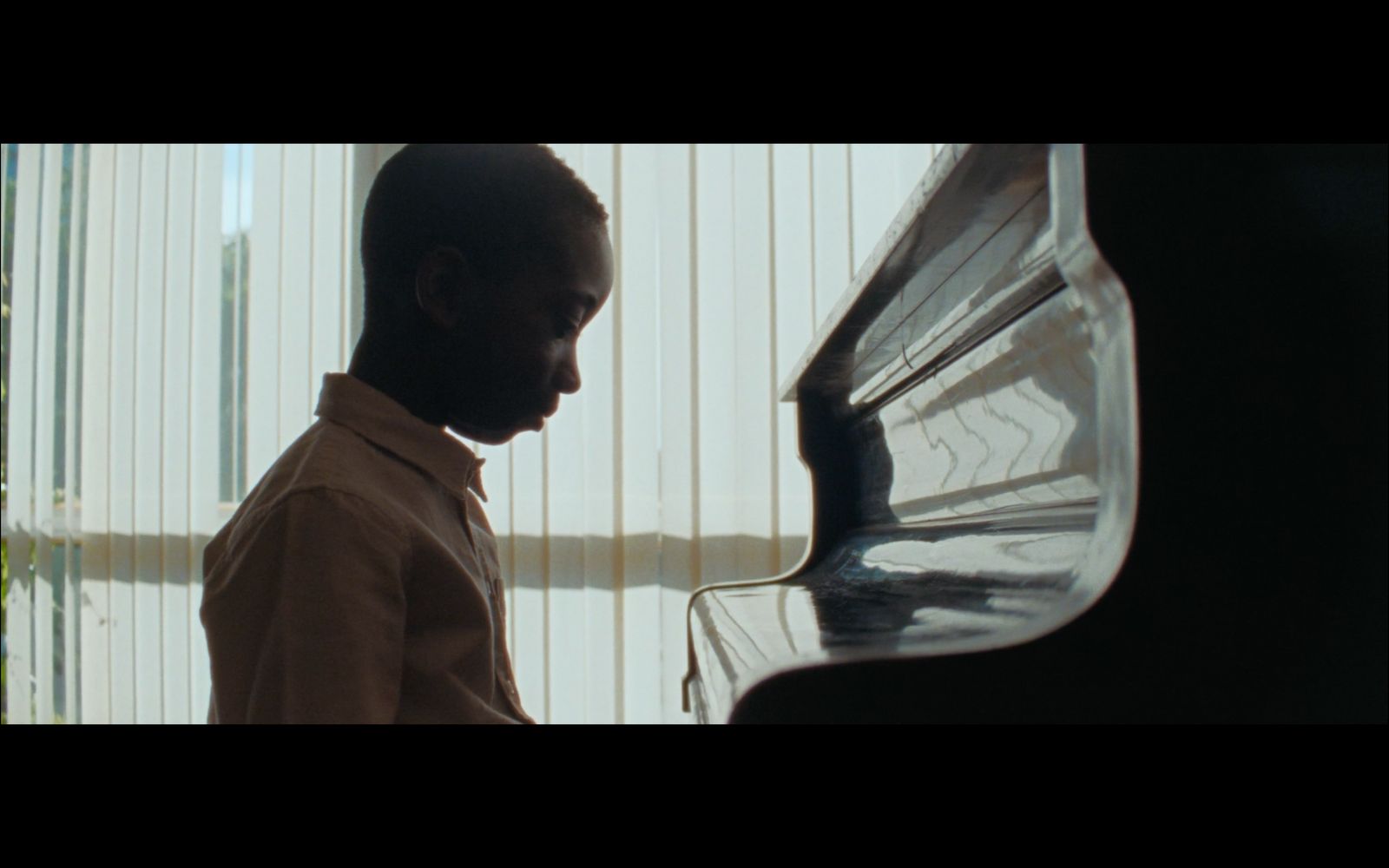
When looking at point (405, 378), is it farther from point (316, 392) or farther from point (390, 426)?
point (316, 392)

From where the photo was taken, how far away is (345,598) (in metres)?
0.55

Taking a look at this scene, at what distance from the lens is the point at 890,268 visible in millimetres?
662

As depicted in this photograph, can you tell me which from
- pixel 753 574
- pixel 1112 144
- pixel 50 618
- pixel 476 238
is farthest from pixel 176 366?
pixel 1112 144

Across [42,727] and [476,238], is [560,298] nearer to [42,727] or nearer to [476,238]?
[476,238]

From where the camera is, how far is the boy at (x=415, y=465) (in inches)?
21.5

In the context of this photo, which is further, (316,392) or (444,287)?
(316,392)

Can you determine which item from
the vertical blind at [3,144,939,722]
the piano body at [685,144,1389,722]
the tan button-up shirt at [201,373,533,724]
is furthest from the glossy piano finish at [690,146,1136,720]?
the vertical blind at [3,144,939,722]

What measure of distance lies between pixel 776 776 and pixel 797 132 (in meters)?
0.54

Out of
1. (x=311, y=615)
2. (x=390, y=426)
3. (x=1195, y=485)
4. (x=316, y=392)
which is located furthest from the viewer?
(x=316, y=392)

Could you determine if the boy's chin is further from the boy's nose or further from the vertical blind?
the vertical blind

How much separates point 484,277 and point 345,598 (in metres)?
0.30

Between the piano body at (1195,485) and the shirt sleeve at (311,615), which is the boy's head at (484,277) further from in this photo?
the piano body at (1195,485)

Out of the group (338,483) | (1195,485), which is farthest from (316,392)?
(1195,485)

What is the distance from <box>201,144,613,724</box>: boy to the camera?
1.79 feet
